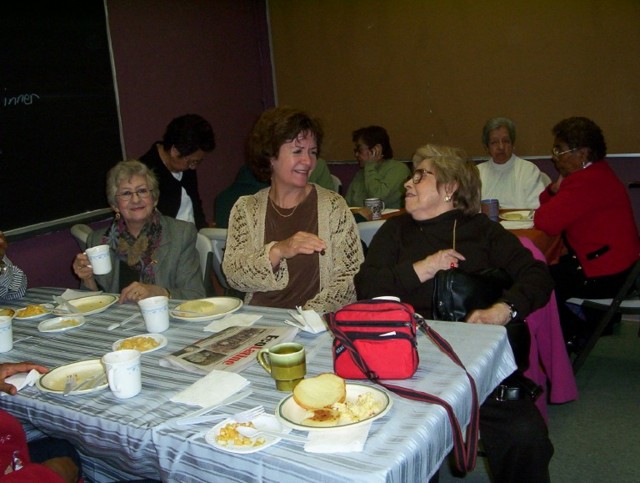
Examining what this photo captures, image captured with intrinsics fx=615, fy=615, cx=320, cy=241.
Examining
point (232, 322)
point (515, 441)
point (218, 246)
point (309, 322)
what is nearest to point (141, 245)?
point (218, 246)

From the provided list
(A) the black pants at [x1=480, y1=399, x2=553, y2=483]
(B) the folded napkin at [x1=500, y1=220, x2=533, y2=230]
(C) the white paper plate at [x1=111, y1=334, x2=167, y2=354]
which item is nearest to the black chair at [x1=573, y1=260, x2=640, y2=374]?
(B) the folded napkin at [x1=500, y1=220, x2=533, y2=230]

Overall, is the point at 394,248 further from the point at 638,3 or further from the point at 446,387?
the point at 638,3

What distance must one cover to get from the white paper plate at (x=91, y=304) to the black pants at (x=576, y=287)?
228 centimetres

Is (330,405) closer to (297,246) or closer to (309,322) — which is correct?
(309,322)

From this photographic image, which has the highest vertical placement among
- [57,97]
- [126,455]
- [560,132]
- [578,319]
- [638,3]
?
[638,3]

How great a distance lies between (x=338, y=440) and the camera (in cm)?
109

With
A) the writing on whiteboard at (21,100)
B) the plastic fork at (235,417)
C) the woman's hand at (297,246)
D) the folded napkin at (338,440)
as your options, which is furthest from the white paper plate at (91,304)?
the writing on whiteboard at (21,100)

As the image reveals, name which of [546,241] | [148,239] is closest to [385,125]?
[546,241]

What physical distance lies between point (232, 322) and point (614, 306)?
2.06 metres

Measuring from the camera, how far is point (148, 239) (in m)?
2.55

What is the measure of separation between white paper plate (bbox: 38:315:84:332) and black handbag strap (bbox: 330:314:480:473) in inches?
39.4

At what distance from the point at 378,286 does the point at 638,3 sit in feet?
10.6

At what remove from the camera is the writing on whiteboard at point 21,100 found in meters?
3.29

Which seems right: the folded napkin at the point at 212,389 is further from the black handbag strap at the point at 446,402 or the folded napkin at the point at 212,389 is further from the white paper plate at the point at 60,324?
the white paper plate at the point at 60,324
